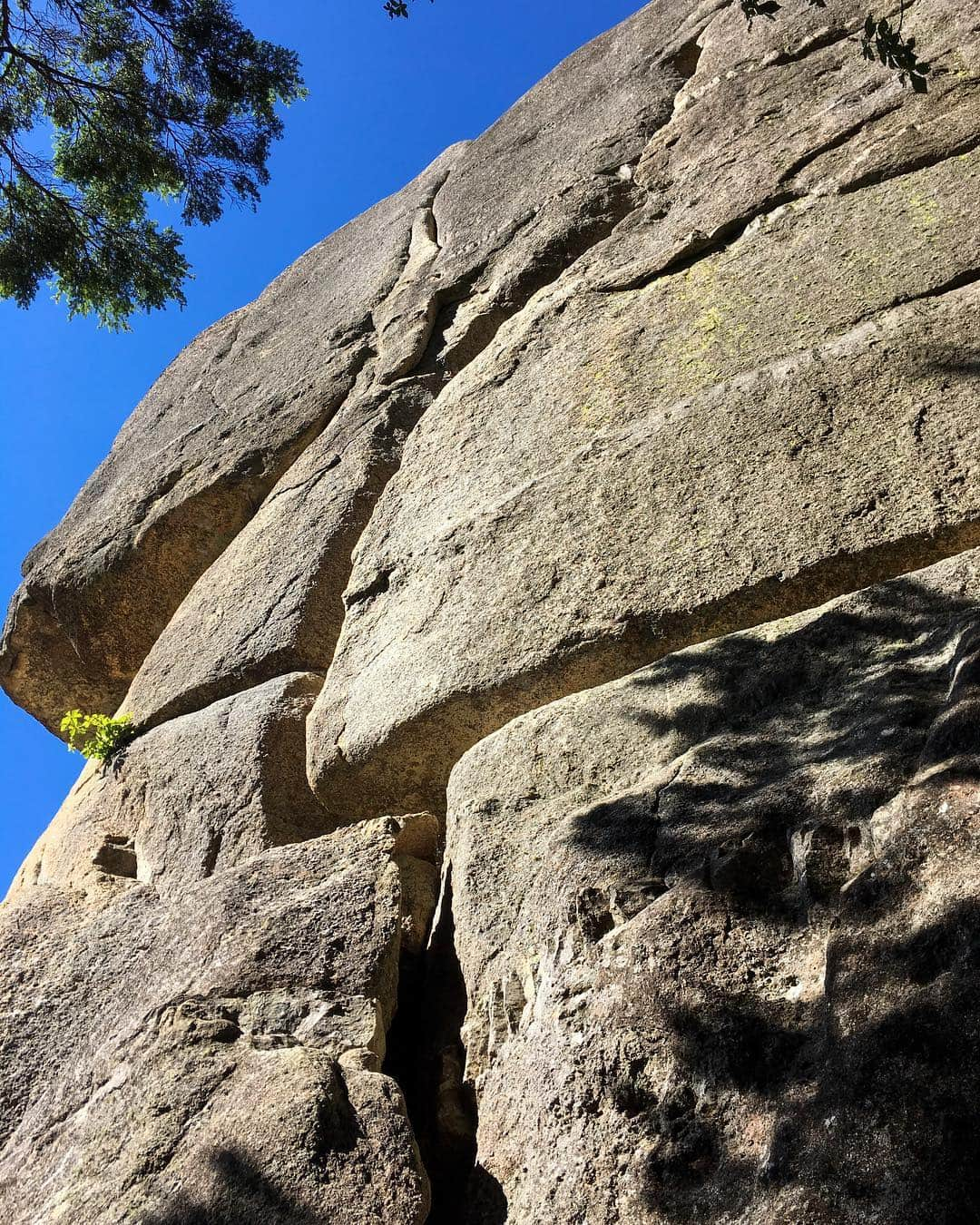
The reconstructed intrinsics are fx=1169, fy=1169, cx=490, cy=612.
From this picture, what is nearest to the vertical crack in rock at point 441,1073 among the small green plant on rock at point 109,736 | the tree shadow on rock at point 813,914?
the tree shadow on rock at point 813,914

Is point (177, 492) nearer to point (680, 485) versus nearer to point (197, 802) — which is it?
point (197, 802)

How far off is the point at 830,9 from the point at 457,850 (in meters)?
4.88

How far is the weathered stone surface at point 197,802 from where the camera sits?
4270 millimetres

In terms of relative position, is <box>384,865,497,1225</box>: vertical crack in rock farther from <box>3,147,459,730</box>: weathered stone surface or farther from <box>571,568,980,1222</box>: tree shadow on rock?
<box>3,147,459,730</box>: weathered stone surface

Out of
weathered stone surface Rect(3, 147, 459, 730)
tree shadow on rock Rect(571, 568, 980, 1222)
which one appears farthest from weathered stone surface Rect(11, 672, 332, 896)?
tree shadow on rock Rect(571, 568, 980, 1222)

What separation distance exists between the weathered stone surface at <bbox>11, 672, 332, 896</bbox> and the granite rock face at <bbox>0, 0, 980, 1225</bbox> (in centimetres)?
2

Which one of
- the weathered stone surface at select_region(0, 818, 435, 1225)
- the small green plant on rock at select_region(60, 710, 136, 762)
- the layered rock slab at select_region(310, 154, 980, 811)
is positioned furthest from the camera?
the small green plant on rock at select_region(60, 710, 136, 762)

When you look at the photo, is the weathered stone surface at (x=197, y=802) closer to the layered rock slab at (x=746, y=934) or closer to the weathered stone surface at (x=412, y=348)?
the weathered stone surface at (x=412, y=348)

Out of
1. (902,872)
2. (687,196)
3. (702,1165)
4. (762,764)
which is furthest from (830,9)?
(702,1165)

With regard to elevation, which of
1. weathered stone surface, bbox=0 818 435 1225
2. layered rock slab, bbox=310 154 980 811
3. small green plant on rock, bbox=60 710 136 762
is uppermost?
layered rock slab, bbox=310 154 980 811

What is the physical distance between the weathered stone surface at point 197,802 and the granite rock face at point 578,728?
0.02 metres

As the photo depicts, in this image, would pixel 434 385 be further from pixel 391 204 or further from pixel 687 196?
pixel 391 204

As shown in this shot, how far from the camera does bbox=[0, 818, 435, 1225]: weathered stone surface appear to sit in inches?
101

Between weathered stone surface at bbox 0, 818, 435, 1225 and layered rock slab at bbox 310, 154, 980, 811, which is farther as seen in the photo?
layered rock slab at bbox 310, 154, 980, 811
